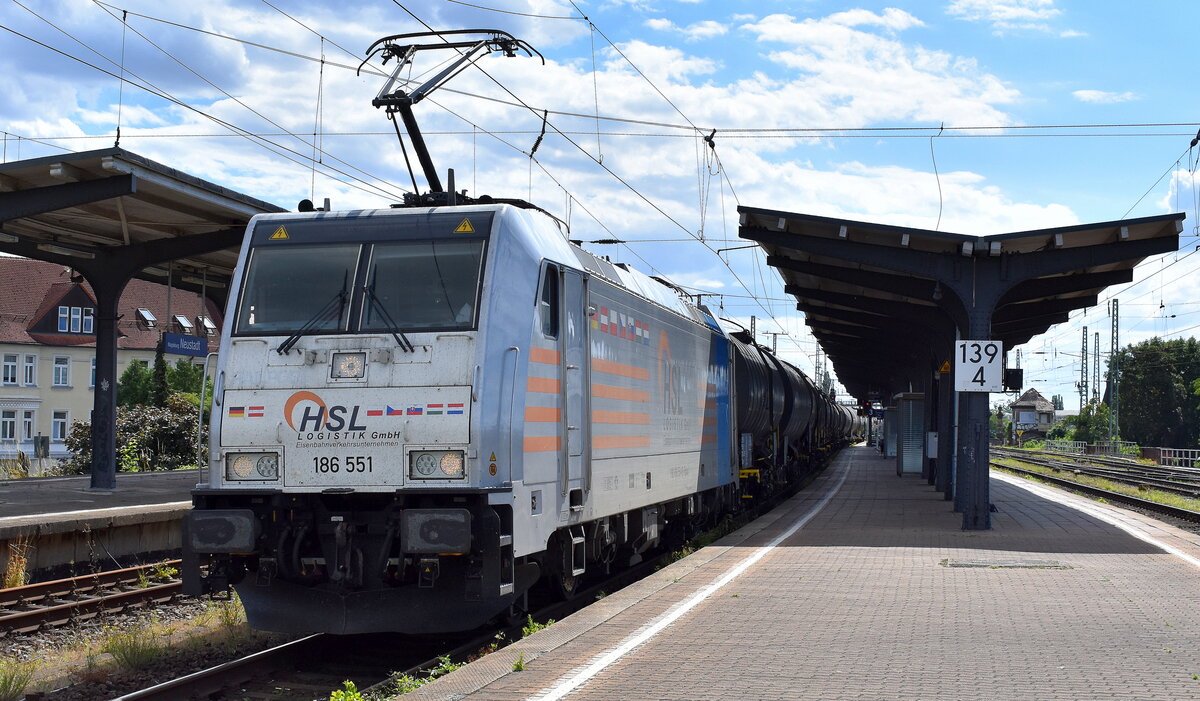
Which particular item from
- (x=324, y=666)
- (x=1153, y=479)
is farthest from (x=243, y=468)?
(x=1153, y=479)

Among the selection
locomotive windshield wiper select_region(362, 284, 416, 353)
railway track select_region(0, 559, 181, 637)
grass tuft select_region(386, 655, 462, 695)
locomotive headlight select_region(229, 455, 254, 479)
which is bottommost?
railway track select_region(0, 559, 181, 637)

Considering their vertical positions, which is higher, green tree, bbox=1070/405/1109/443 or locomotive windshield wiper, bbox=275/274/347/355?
locomotive windshield wiper, bbox=275/274/347/355

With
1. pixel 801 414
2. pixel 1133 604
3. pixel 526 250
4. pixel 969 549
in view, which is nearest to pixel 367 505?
pixel 526 250

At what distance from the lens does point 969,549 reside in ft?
49.2

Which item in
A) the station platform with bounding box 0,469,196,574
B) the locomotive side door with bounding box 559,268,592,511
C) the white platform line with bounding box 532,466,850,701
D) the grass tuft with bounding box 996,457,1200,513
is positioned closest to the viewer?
the white platform line with bounding box 532,466,850,701

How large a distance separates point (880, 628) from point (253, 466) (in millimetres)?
4819

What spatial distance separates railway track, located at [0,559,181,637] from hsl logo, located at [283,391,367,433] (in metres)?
4.05

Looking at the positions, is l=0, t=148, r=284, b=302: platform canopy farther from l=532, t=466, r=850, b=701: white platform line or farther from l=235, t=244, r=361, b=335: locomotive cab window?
l=532, t=466, r=850, b=701: white platform line

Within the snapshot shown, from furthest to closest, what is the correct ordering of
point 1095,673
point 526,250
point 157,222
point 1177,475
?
point 1177,475, point 157,222, point 526,250, point 1095,673

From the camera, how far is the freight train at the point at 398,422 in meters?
8.31

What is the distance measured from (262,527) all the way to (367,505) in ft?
2.53

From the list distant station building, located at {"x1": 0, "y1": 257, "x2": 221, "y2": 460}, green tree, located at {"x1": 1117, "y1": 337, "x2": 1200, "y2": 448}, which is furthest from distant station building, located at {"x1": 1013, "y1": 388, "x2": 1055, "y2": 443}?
distant station building, located at {"x1": 0, "y1": 257, "x2": 221, "y2": 460}

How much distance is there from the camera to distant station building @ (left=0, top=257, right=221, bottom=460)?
→ 2052 inches

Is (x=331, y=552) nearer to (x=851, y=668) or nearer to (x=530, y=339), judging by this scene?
(x=530, y=339)
